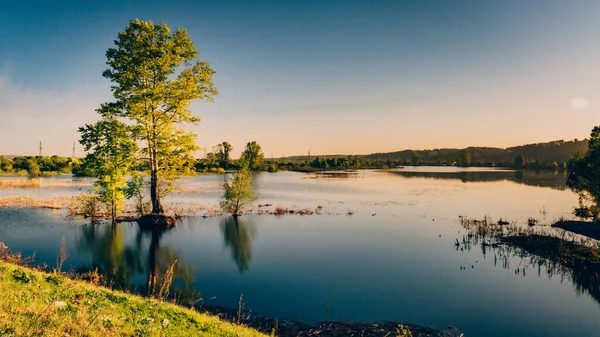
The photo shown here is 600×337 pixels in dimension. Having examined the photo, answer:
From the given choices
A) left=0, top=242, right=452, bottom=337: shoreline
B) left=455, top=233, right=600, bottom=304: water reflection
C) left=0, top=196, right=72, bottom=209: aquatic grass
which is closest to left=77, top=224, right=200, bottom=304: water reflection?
left=0, top=242, right=452, bottom=337: shoreline

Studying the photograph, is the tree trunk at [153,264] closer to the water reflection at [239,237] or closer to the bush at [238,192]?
the water reflection at [239,237]

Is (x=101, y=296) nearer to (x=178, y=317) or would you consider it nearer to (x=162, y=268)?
(x=178, y=317)

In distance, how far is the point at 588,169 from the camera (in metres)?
35.6

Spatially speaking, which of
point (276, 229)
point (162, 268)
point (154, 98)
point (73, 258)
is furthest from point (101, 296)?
point (154, 98)

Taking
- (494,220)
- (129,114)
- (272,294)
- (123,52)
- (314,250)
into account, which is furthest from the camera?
(494,220)

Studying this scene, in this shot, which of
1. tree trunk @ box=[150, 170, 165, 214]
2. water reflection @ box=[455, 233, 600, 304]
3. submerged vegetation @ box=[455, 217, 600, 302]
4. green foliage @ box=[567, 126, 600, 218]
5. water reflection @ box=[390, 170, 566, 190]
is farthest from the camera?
water reflection @ box=[390, 170, 566, 190]

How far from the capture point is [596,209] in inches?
1549

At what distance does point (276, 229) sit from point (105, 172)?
19.4m

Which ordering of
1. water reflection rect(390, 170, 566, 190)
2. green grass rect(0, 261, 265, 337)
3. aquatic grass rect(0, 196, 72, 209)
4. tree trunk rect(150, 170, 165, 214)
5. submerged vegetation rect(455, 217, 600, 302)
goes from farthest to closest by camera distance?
water reflection rect(390, 170, 566, 190) → aquatic grass rect(0, 196, 72, 209) → tree trunk rect(150, 170, 165, 214) → submerged vegetation rect(455, 217, 600, 302) → green grass rect(0, 261, 265, 337)

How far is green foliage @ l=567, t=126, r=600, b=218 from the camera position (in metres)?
34.2

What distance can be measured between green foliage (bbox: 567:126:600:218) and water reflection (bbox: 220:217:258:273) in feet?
118

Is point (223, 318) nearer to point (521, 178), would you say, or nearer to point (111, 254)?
point (111, 254)

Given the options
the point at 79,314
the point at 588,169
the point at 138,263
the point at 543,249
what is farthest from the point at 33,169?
the point at 588,169

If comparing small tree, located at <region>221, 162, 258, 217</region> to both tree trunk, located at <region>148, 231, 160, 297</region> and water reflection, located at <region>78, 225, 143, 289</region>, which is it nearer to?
tree trunk, located at <region>148, 231, 160, 297</region>
